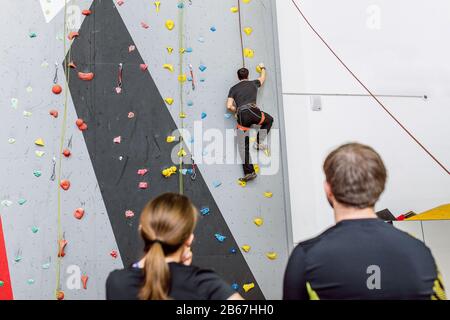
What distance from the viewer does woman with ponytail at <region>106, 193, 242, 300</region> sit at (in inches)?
37.7

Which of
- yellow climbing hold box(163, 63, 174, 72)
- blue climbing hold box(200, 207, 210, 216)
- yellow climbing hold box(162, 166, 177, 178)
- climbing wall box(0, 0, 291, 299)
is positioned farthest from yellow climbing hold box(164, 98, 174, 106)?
blue climbing hold box(200, 207, 210, 216)

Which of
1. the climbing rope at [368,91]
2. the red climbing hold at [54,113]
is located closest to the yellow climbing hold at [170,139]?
the red climbing hold at [54,113]

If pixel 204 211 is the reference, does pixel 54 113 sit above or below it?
above

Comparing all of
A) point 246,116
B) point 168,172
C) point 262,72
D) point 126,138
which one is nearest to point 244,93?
point 246,116

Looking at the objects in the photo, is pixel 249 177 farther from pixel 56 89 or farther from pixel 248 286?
pixel 56 89

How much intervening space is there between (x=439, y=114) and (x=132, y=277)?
9.63 feet

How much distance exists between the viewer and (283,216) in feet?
9.19

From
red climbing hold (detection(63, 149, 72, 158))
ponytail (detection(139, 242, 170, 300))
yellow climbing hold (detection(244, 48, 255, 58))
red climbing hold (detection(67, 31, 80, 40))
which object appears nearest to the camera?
ponytail (detection(139, 242, 170, 300))

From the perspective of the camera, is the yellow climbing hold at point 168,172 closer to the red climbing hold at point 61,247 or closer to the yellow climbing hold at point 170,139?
the yellow climbing hold at point 170,139

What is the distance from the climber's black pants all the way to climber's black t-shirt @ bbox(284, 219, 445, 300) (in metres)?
1.82

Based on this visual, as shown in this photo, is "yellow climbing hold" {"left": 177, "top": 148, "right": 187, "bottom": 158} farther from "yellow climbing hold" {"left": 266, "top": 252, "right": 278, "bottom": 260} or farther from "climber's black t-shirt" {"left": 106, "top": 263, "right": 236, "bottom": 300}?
"climber's black t-shirt" {"left": 106, "top": 263, "right": 236, "bottom": 300}

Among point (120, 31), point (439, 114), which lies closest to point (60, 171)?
point (120, 31)

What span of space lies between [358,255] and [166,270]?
0.42m

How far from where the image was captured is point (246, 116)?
283cm
